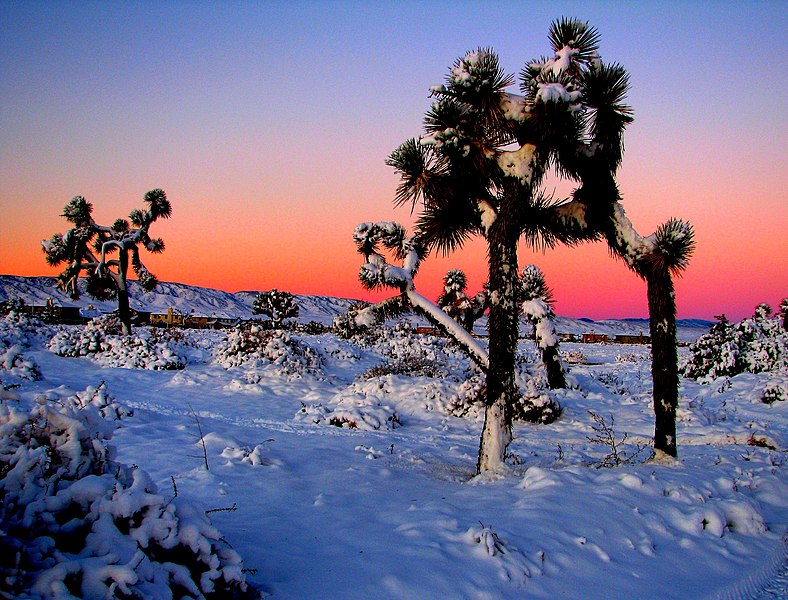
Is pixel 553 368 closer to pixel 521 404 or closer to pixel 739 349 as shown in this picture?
pixel 521 404

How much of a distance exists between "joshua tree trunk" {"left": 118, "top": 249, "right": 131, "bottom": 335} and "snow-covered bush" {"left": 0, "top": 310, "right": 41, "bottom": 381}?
3.82 m

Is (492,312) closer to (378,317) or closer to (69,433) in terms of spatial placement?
(378,317)

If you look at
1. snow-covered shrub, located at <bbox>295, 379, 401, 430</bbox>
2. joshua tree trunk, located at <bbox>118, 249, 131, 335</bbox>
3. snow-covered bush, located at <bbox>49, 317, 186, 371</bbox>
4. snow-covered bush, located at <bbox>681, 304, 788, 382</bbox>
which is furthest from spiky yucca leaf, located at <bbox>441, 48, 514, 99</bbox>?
joshua tree trunk, located at <bbox>118, 249, 131, 335</bbox>

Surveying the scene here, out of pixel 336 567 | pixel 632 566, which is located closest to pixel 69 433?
pixel 336 567

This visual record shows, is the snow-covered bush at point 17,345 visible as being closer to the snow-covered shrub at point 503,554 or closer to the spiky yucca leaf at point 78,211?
the spiky yucca leaf at point 78,211

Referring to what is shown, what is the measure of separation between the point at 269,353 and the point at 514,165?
1400cm

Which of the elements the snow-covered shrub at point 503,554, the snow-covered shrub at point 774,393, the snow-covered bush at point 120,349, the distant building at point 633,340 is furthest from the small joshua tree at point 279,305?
the distant building at point 633,340

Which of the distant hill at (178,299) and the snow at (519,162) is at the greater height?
the distant hill at (178,299)

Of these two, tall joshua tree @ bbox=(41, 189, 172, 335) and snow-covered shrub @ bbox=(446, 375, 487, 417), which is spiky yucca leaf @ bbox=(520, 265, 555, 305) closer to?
snow-covered shrub @ bbox=(446, 375, 487, 417)

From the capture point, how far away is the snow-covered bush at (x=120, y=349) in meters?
19.8

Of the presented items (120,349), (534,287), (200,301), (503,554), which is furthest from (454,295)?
(200,301)

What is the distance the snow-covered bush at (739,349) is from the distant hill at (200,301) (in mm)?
50915

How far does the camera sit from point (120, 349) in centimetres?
2075

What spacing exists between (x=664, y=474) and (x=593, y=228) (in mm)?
3556
